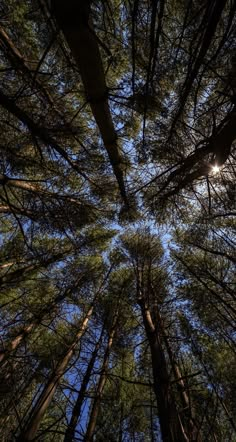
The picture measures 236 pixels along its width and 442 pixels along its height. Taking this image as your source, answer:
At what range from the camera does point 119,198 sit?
20.2 ft

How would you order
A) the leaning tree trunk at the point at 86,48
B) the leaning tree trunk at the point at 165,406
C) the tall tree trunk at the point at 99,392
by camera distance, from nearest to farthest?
the leaning tree trunk at the point at 165,406 < the leaning tree trunk at the point at 86,48 < the tall tree trunk at the point at 99,392

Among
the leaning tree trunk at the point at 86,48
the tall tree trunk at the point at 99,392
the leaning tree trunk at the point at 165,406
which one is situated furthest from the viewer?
the tall tree trunk at the point at 99,392

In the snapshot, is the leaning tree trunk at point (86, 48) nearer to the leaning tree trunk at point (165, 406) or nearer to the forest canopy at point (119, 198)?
the forest canopy at point (119, 198)

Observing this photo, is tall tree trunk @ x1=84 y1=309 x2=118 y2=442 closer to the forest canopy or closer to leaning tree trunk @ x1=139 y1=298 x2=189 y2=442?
the forest canopy

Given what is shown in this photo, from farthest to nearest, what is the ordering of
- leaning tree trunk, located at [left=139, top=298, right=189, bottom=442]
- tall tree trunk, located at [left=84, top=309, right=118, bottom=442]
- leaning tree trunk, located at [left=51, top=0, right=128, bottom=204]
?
tall tree trunk, located at [left=84, top=309, right=118, bottom=442] → leaning tree trunk, located at [left=51, top=0, right=128, bottom=204] → leaning tree trunk, located at [left=139, top=298, right=189, bottom=442]

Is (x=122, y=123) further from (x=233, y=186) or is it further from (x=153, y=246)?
(x=153, y=246)

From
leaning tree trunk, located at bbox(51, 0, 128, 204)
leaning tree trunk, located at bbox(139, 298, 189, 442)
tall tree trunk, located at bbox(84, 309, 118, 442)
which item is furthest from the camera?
tall tree trunk, located at bbox(84, 309, 118, 442)

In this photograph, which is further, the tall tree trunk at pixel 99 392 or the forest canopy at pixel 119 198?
the tall tree trunk at pixel 99 392

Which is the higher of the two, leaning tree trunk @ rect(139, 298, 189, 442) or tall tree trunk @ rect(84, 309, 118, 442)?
tall tree trunk @ rect(84, 309, 118, 442)

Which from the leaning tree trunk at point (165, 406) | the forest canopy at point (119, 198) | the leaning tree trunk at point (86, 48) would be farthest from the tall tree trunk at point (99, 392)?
the leaning tree trunk at point (86, 48)

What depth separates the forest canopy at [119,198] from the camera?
242cm

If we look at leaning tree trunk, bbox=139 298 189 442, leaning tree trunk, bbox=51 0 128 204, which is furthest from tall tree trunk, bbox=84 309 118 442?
leaning tree trunk, bbox=51 0 128 204

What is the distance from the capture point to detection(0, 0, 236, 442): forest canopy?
95.4 inches

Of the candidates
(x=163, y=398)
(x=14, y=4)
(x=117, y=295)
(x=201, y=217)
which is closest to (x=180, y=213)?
(x=201, y=217)
